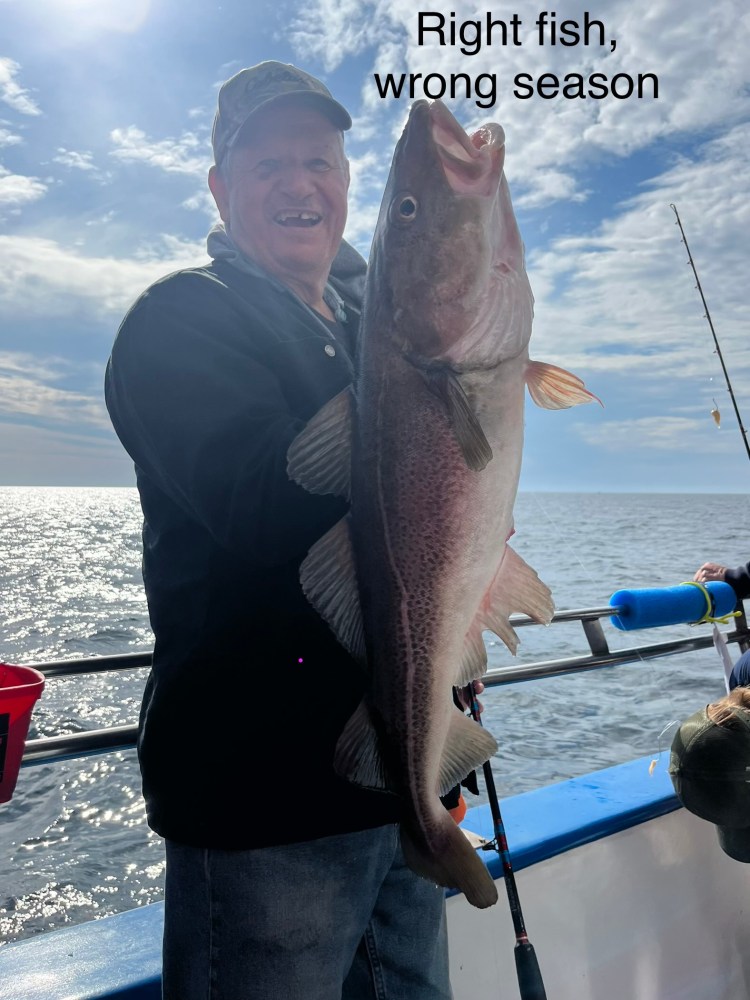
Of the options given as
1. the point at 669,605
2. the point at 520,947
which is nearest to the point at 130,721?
the point at 669,605

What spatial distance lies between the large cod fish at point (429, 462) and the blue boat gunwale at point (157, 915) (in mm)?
1405

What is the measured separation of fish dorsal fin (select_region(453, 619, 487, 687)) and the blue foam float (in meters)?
2.22

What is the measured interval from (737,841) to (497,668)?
51.0 inches

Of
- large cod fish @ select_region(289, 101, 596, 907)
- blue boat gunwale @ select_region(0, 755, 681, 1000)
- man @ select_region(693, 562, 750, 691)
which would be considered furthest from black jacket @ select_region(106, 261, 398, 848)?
man @ select_region(693, 562, 750, 691)

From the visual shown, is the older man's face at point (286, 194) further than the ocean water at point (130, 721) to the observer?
No

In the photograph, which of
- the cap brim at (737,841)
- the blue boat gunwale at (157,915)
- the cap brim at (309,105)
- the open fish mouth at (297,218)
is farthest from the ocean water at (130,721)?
the cap brim at (309,105)

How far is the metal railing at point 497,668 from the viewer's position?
2.52m

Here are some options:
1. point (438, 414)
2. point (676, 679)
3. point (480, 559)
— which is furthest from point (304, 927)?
point (676, 679)

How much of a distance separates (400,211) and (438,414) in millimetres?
444

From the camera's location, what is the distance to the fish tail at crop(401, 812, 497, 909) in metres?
1.58

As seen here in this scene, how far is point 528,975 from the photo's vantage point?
2.40 metres

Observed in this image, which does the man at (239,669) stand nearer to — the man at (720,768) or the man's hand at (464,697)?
the man's hand at (464,697)

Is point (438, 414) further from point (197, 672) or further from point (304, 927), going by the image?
point (304, 927)

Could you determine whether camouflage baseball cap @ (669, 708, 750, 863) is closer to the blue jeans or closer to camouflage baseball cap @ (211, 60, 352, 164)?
the blue jeans
